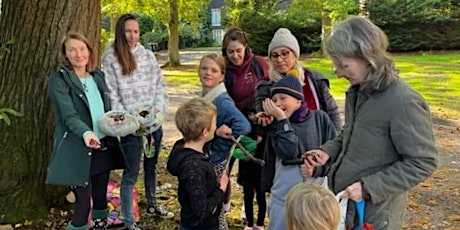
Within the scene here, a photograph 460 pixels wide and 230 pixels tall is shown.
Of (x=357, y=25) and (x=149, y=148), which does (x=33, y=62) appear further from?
(x=357, y=25)

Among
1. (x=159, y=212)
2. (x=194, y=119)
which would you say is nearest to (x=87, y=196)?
(x=159, y=212)

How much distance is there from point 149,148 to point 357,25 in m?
2.63

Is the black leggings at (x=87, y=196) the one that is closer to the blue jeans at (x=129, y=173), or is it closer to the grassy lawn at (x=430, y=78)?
the blue jeans at (x=129, y=173)

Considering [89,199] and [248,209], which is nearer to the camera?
[89,199]

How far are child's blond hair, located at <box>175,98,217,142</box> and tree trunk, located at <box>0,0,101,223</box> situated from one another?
1.69m

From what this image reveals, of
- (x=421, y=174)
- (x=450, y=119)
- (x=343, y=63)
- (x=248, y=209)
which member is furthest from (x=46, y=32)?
(x=450, y=119)

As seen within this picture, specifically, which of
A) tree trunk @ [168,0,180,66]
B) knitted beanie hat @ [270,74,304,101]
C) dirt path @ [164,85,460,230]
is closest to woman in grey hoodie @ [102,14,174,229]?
knitted beanie hat @ [270,74,304,101]

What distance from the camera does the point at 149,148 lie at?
473cm

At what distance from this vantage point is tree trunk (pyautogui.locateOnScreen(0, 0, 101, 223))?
468cm

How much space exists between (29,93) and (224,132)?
5.77 ft

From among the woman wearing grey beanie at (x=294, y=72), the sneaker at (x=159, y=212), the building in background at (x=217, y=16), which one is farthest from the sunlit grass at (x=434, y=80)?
the building in background at (x=217, y=16)

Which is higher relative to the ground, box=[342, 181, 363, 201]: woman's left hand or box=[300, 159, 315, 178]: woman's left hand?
box=[342, 181, 363, 201]: woman's left hand

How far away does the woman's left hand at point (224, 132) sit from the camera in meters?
4.01

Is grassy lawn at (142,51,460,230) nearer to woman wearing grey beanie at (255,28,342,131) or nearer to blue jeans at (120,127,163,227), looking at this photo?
blue jeans at (120,127,163,227)
